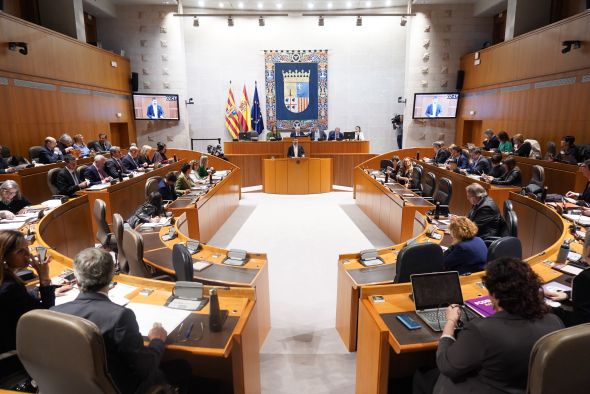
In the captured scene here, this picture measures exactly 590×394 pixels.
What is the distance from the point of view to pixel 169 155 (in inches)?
502

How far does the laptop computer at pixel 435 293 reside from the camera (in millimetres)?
2445

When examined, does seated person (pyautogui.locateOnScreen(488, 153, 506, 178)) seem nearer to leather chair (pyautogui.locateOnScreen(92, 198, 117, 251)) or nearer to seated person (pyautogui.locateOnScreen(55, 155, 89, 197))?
leather chair (pyautogui.locateOnScreen(92, 198, 117, 251))

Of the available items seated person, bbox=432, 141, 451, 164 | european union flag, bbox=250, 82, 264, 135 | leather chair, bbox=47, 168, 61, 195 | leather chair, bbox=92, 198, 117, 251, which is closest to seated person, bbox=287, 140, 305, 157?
european union flag, bbox=250, 82, 264, 135

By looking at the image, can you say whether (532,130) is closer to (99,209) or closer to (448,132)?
(448,132)

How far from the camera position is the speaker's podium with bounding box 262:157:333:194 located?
1058cm

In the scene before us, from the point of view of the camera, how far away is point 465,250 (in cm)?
311

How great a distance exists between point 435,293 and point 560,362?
102 cm

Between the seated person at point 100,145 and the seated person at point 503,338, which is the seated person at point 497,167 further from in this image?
the seated person at point 100,145

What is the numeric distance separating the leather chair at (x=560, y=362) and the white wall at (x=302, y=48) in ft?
43.7

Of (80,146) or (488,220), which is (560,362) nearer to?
(488,220)

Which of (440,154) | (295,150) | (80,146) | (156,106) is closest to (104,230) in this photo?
(80,146)

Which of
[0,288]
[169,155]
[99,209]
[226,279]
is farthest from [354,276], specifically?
[169,155]

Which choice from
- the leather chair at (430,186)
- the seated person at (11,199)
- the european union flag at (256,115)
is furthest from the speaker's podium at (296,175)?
the seated person at (11,199)

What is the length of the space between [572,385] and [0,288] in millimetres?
2735
